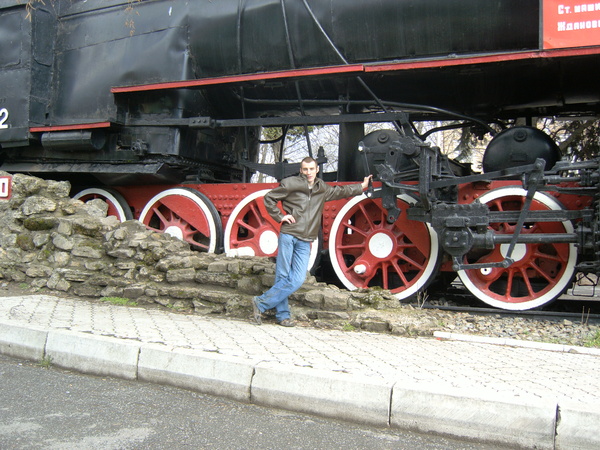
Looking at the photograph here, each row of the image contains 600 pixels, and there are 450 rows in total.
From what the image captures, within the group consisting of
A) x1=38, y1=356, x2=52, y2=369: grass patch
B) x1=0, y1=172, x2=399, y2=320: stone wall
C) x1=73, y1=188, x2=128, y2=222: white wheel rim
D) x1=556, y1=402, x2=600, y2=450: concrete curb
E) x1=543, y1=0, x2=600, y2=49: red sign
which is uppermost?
x1=543, y1=0, x2=600, y2=49: red sign

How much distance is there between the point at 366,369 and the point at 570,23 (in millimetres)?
3634

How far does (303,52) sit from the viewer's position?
6.23 meters

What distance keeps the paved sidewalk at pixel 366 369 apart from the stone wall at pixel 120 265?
0.43m

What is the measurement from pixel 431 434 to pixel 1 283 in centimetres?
520

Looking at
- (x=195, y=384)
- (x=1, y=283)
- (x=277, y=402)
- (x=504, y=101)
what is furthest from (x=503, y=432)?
(x=1, y=283)

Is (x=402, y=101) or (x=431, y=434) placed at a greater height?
(x=402, y=101)

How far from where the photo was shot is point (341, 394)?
2.93 meters

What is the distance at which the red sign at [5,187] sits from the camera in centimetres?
658

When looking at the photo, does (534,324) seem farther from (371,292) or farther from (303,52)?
(303,52)

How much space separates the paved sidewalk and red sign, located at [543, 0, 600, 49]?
2.64m

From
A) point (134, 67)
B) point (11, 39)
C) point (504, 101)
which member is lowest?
point (504, 101)

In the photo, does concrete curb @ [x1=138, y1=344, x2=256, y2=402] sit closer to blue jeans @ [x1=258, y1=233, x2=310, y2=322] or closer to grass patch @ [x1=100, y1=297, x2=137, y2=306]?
blue jeans @ [x1=258, y1=233, x2=310, y2=322]

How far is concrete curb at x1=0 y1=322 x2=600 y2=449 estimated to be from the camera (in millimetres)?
2568

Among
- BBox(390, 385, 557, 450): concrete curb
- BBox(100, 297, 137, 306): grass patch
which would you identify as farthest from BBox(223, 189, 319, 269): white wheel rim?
BBox(390, 385, 557, 450): concrete curb
